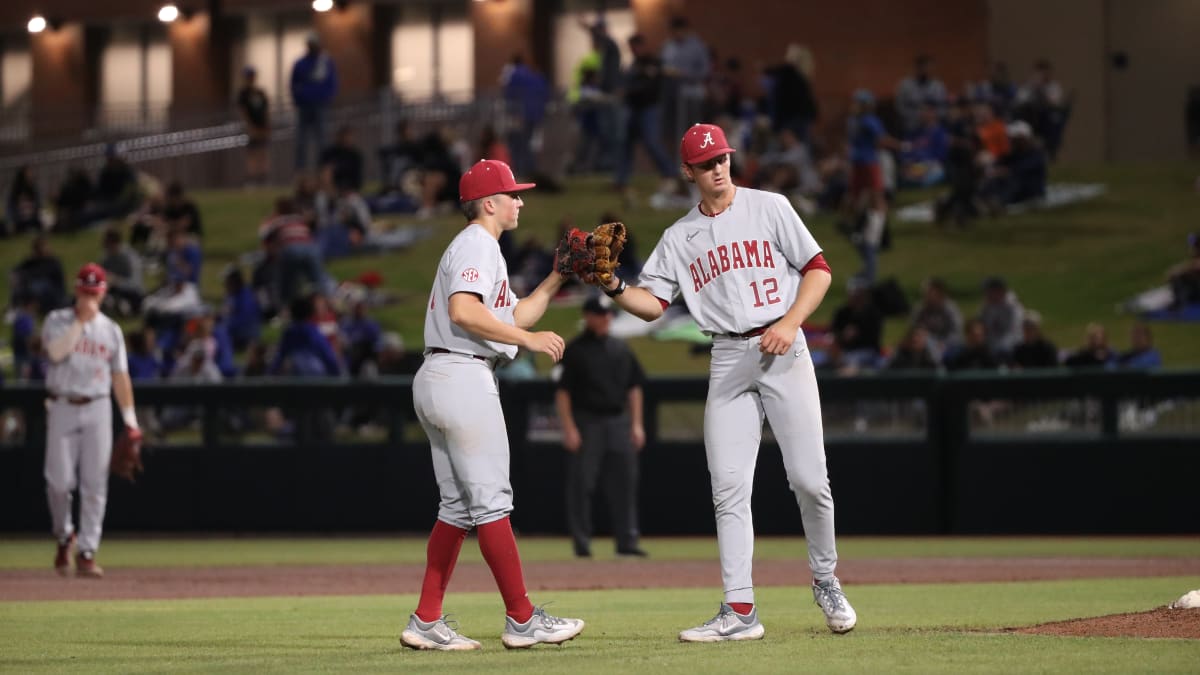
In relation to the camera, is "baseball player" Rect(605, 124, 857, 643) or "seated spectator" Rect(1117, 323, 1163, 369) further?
"seated spectator" Rect(1117, 323, 1163, 369)

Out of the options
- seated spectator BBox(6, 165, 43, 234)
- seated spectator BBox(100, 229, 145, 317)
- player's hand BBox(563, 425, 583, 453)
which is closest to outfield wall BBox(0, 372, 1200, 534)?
player's hand BBox(563, 425, 583, 453)

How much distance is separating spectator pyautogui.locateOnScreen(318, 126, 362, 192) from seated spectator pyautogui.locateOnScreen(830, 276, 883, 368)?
11.3 meters

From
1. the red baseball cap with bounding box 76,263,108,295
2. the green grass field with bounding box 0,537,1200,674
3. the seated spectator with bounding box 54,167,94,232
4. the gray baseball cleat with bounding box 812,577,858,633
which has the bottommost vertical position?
the green grass field with bounding box 0,537,1200,674

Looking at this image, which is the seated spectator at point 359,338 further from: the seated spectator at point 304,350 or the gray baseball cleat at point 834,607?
the gray baseball cleat at point 834,607

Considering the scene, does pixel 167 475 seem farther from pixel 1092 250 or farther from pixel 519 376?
pixel 1092 250

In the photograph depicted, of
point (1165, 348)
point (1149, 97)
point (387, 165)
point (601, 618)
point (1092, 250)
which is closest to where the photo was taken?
point (601, 618)

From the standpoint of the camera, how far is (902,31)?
37.4 meters

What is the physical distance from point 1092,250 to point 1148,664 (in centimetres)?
Result: 2051

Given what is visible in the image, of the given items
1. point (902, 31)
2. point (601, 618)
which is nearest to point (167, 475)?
point (601, 618)

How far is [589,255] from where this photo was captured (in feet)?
27.1

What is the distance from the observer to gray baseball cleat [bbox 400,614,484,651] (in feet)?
26.8

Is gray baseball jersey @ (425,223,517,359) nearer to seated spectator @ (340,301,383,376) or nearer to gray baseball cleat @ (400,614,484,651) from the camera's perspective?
gray baseball cleat @ (400,614,484,651)

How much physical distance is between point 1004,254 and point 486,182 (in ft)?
63.9

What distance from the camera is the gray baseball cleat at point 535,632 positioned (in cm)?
807
